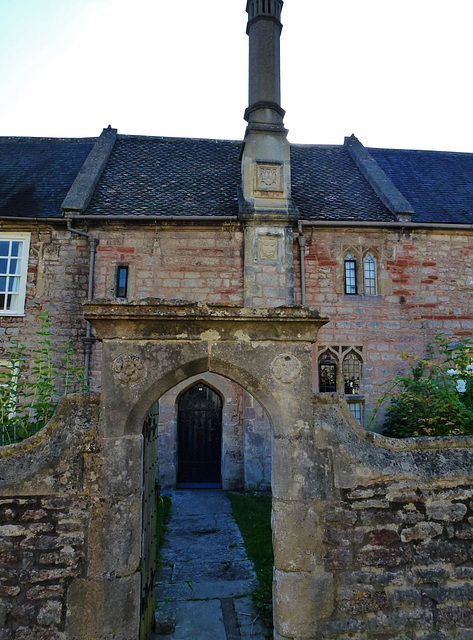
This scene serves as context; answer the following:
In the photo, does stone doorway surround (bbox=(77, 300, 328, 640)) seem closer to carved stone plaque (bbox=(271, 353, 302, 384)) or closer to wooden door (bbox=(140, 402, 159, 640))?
carved stone plaque (bbox=(271, 353, 302, 384))

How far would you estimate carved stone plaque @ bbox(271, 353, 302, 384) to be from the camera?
348 centimetres

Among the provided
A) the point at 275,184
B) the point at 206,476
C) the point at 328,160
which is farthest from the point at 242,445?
the point at 328,160

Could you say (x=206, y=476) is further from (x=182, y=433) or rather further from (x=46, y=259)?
(x=46, y=259)

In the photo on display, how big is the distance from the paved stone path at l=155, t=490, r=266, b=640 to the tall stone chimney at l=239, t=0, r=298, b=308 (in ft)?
16.5

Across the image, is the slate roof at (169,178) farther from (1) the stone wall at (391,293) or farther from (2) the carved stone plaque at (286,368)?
(2) the carved stone plaque at (286,368)

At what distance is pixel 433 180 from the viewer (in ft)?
46.7

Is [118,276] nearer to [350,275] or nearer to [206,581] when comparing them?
[350,275]

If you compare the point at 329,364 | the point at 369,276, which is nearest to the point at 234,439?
the point at 329,364

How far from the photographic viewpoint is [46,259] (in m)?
11.2

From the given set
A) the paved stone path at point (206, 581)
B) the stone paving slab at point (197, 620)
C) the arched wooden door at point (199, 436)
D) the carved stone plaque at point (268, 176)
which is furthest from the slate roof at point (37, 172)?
the stone paving slab at point (197, 620)

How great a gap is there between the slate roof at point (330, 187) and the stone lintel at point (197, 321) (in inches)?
326

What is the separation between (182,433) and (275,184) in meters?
6.89

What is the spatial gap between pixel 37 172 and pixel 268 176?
7.30 m

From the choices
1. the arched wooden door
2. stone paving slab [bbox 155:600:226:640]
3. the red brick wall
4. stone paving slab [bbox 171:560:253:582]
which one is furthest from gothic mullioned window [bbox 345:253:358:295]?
stone paving slab [bbox 155:600:226:640]
